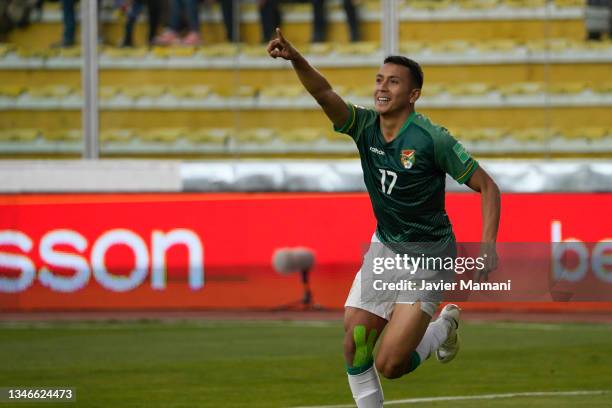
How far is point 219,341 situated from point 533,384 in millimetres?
3789

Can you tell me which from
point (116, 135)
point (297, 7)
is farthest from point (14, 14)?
point (297, 7)

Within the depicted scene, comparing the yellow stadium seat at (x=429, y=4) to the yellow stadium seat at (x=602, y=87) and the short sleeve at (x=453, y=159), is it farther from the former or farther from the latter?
the short sleeve at (x=453, y=159)

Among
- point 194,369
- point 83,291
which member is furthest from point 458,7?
point 194,369

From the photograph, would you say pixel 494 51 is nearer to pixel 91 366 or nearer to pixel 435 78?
pixel 435 78

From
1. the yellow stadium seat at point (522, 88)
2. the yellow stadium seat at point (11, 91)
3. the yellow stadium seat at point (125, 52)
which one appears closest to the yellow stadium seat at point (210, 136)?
the yellow stadium seat at point (125, 52)

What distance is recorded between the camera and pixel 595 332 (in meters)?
12.9

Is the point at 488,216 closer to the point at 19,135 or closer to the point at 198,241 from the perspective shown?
the point at 198,241

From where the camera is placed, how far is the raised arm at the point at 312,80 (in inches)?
270

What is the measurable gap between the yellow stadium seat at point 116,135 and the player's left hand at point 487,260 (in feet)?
33.3

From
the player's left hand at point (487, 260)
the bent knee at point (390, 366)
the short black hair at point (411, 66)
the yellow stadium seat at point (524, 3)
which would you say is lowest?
the bent knee at point (390, 366)

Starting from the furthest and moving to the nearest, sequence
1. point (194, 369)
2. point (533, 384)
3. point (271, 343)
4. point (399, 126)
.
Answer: point (271, 343), point (194, 369), point (533, 384), point (399, 126)

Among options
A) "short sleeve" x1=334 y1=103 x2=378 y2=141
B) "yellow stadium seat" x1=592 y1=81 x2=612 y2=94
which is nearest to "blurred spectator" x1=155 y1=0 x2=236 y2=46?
"yellow stadium seat" x1=592 y1=81 x2=612 y2=94

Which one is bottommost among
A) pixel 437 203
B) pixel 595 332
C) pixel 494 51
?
pixel 595 332

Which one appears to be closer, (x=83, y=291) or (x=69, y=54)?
(x=83, y=291)
